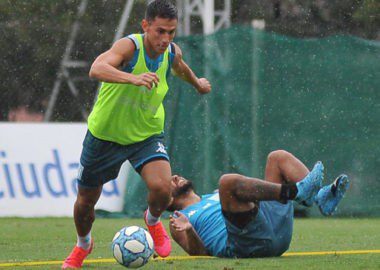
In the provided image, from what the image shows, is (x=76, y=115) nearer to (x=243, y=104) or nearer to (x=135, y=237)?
(x=243, y=104)

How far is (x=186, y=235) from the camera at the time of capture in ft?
25.5

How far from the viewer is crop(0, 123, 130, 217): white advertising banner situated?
1362 cm

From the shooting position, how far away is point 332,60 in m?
14.2

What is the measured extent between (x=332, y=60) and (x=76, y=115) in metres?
5.36

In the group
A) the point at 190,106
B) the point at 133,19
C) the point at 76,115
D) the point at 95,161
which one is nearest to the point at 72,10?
the point at 133,19

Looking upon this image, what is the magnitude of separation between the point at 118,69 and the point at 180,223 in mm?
1231

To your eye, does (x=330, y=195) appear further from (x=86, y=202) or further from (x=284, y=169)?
(x=86, y=202)

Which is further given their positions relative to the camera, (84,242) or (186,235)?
(186,235)

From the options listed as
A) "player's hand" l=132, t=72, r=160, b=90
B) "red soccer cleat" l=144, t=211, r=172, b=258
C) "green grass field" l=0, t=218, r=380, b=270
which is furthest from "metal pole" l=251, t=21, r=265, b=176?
"player's hand" l=132, t=72, r=160, b=90

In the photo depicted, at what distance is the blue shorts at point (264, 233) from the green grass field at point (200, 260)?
0.11 m

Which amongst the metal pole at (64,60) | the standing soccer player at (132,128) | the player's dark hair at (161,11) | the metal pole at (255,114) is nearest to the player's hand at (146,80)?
the standing soccer player at (132,128)

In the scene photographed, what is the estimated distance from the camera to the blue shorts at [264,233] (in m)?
7.41

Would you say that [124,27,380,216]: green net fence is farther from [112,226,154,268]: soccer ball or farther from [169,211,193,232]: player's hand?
[112,226,154,268]: soccer ball

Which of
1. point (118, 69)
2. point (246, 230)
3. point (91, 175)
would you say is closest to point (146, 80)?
point (118, 69)
